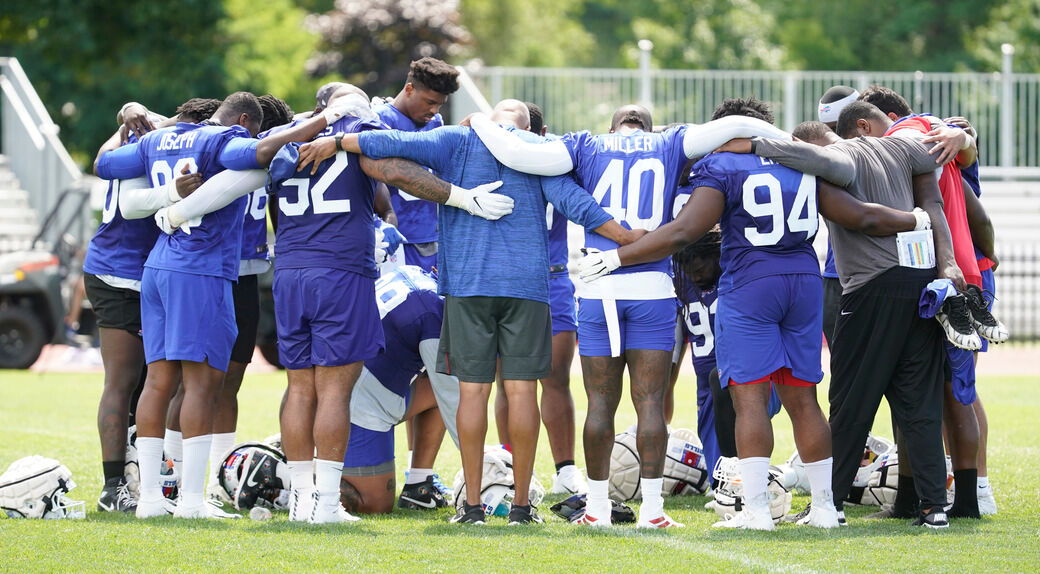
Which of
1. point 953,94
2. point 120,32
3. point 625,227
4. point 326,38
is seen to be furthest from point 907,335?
point 326,38

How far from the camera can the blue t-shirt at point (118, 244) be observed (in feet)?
23.7

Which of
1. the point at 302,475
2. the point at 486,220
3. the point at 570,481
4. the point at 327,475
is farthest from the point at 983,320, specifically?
the point at 302,475

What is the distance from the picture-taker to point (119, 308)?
7191mm

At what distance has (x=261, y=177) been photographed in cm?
666

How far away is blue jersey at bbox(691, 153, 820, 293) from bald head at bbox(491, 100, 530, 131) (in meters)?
1.08

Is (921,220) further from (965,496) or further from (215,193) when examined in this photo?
(215,193)

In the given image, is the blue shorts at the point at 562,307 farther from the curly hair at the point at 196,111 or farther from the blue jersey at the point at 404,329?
the curly hair at the point at 196,111

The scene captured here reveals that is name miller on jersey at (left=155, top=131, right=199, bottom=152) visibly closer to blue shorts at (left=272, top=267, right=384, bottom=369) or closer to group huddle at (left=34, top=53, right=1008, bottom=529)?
group huddle at (left=34, top=53, right=1008, bottom=529)

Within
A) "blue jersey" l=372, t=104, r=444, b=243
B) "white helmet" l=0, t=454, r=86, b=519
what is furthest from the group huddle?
"blue jersey" l=372, t=104, r=444, b=243

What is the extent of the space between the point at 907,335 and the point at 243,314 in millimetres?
3854

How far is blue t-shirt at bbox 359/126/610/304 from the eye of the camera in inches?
250

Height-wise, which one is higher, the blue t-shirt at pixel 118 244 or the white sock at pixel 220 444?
the blue t-shirt at pixel 118 244

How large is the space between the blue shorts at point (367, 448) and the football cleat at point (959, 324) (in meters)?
3.15

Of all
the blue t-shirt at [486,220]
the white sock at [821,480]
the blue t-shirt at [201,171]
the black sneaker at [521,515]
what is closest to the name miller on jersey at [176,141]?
the blue t-shirt at [201,171]
